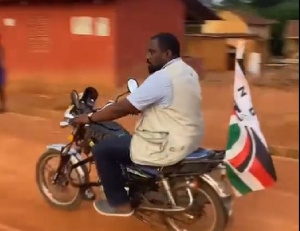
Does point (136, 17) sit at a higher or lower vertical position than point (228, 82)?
higher

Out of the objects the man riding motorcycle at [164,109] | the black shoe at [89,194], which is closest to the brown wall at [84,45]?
the black shoe at [89,194]

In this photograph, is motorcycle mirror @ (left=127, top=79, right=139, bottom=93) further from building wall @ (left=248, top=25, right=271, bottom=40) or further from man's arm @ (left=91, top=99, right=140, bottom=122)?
building wall @ (left=248, top=25, right=271, bottom=40)

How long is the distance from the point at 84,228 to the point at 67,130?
428 cm

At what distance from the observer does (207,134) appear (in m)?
9.96

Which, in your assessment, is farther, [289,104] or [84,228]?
[289,104]

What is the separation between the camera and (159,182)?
17.1ft

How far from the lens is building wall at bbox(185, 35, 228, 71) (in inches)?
859

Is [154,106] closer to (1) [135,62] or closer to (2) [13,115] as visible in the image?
(2) [13,115]

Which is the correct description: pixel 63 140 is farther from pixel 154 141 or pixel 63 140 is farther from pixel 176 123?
pixel 176 123

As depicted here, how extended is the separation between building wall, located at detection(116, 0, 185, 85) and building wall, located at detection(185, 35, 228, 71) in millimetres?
5482

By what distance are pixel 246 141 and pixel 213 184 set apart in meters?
0.71

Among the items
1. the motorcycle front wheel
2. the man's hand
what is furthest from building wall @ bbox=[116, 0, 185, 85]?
the man's hand

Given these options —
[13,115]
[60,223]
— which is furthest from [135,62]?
[60,223]

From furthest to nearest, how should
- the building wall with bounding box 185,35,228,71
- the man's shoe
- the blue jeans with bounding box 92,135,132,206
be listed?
1. the building wall with bounding box 185,35,228,71
2. the man's shoe
3. the blue jeans with bounding box 92,135,132,206
